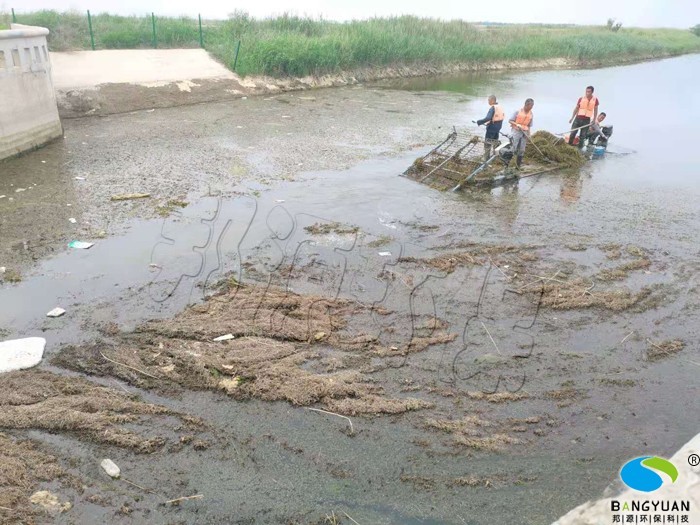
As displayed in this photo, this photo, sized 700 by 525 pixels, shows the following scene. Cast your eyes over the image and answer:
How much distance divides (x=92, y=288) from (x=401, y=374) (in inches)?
139

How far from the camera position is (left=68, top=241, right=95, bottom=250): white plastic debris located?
6887 mm

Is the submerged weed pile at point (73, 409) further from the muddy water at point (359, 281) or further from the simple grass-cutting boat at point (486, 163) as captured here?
the simple grass-cutting boat at point (486, 163)

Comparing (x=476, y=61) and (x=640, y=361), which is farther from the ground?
(x=476, y=61)

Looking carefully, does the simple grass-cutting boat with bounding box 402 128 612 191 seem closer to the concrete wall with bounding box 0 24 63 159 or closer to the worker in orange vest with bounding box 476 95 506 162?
the worker in orange vest with bounding box 476 95 506 162

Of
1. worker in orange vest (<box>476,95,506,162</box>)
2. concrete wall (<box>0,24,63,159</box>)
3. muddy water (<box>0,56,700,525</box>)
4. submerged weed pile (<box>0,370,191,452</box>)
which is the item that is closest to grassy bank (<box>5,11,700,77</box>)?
muddy water (<box>0,56,700,525</box>)

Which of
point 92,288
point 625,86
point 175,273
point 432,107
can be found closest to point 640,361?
point 175,273

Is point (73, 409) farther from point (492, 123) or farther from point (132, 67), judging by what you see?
point (132, 67)

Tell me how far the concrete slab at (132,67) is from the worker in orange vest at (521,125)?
11523 millimetres

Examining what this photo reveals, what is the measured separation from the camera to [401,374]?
4664 millimetres

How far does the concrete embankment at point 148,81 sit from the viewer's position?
14883mm

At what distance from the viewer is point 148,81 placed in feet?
55.4

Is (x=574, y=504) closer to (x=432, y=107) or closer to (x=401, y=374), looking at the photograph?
(x=401, y=374)

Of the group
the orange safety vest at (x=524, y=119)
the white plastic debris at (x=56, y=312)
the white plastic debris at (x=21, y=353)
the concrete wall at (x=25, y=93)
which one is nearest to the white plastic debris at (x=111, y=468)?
the white plastic debris at (x=21, y=353)

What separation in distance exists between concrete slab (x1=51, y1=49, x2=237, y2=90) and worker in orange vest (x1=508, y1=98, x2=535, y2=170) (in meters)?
11.5
